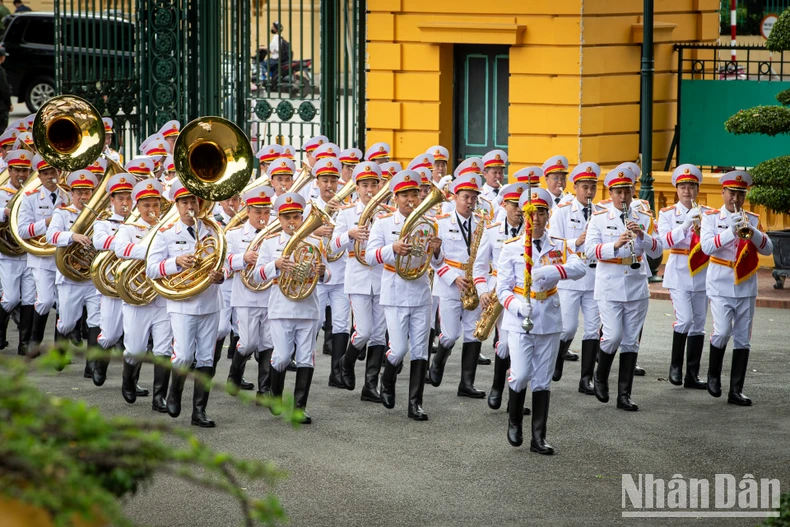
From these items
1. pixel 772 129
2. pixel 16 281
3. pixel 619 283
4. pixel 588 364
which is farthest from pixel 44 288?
pixel 772 129

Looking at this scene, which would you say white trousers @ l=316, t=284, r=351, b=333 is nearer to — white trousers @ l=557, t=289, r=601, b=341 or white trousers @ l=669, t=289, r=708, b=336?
white trousers @ l=557, t=289, r=601, b=341

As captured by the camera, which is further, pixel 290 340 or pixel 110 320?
pixel 110 320

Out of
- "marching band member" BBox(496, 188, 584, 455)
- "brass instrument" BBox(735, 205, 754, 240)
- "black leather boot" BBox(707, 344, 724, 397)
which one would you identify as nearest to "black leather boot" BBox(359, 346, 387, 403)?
"marching band member" BBox(496, 188, 584, 455)

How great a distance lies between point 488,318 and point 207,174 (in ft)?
8.33

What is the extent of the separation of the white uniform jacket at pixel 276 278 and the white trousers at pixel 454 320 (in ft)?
4.36

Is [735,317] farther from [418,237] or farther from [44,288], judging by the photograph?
[44,288]

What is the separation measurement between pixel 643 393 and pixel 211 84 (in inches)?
375

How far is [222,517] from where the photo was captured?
759 cm

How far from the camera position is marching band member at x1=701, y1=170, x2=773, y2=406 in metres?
10.6

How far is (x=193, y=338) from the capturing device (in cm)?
988

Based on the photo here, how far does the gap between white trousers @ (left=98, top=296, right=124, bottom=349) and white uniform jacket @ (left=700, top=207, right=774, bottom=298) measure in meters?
4.87

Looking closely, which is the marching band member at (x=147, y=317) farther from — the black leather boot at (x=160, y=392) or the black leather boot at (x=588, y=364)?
the black leather boot at (x=588, y=364)

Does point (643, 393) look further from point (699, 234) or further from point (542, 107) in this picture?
point (542, 107)

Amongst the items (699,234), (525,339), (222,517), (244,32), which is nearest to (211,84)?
(244,32)
